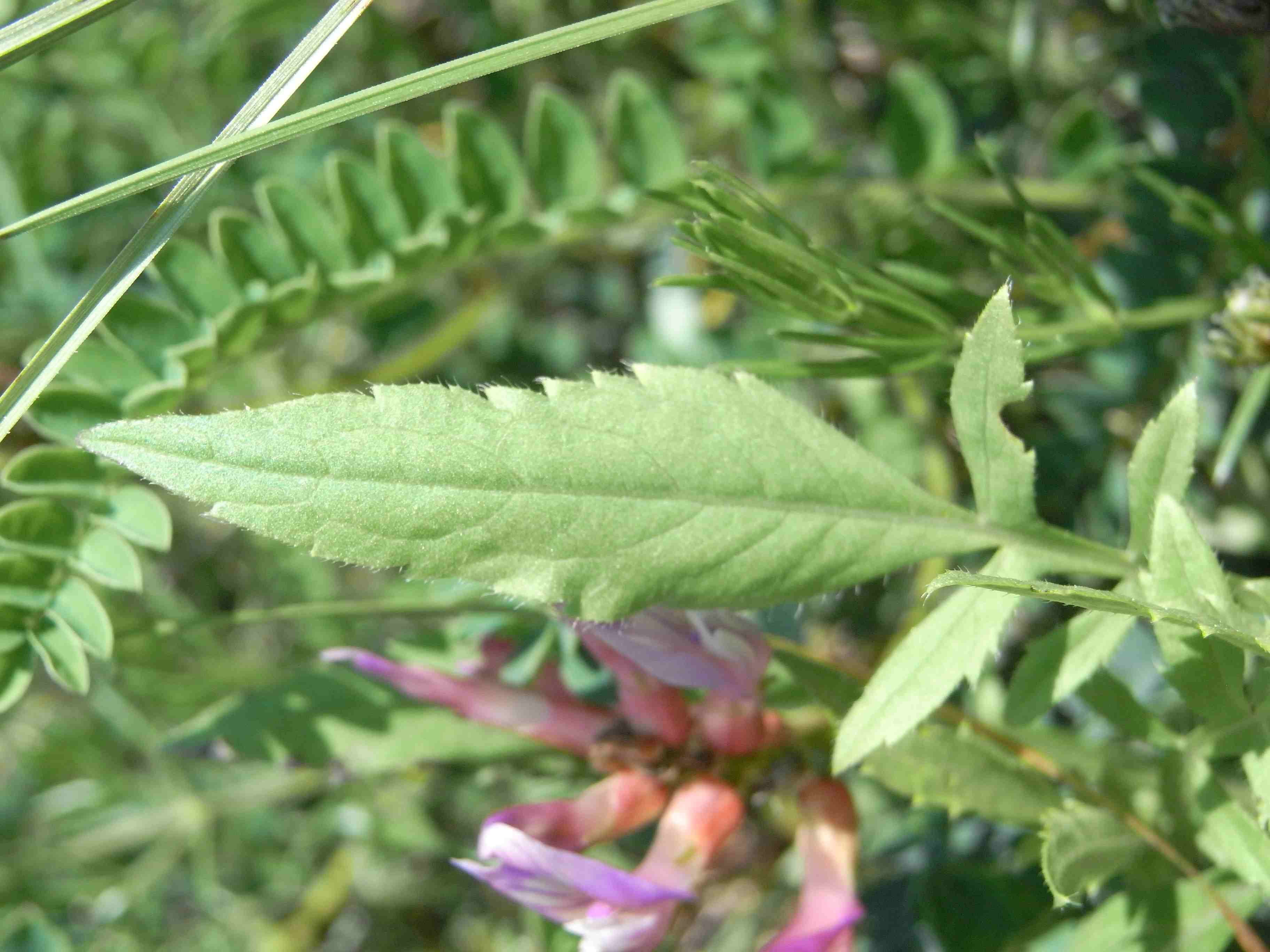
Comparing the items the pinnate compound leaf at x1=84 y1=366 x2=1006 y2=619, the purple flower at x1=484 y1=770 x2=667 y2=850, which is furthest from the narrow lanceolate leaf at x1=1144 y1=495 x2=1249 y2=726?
the purple flower at x1=484 y1=770 x2=667 y2=850

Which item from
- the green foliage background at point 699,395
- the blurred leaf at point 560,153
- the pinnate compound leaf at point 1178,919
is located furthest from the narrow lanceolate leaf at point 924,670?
the blurred leaf at point 560,153

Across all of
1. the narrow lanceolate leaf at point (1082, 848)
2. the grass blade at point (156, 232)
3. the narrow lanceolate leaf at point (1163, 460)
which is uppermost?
the grass blade at point (156, 232)

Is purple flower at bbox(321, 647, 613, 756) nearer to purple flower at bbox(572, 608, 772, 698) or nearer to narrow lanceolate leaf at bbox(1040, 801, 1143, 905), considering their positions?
purple flower at bbox(572, 608, 772, 698)

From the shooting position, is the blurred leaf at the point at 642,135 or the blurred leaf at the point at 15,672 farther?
the blurred leaf at the point at 642,135

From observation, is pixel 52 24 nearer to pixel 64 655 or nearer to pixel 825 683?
pixel 64 655

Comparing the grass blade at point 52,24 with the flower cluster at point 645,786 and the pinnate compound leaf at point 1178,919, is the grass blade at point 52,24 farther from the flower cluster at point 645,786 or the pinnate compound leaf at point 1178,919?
the pinnate compound leaf at point 1178,919

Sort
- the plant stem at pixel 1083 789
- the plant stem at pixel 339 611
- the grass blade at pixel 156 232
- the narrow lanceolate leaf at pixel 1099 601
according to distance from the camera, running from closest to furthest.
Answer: the narrow lanceolate leaf at pixel 1099 601 < the grass blade at pixel 156 232 < the plant stem at pixel 1083 789 < the plant stem at pixel 339 611

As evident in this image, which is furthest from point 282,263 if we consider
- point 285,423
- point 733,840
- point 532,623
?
point 733,840
